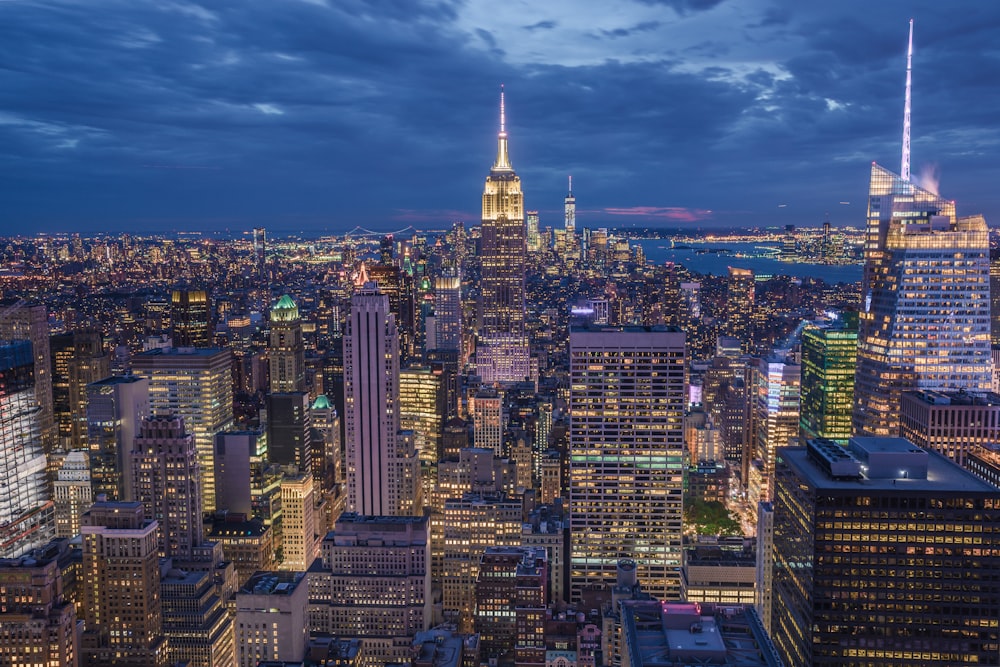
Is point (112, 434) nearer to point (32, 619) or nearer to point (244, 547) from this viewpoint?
point (244, 547)

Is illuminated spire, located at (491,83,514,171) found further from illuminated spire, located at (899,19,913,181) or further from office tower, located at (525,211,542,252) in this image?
illuminated spire, located at (899,19,913,181)

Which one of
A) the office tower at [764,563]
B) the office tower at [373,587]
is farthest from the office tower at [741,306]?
the office tower at [373,587]

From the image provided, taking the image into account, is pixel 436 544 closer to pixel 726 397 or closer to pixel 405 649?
pixel 405 649

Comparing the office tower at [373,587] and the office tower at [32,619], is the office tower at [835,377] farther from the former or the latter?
the office tower at [32,619]

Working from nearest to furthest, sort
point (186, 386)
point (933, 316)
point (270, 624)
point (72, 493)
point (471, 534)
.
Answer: point (270, 624), point (933, 316), point (471, 534), point (72, 493), point (186, 386)

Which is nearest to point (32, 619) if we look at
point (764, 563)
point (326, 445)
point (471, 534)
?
point (471, 534)

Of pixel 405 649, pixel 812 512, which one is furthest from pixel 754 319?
pixel 812 512
